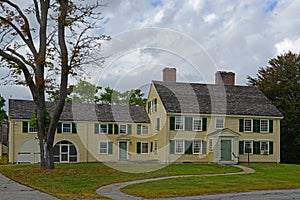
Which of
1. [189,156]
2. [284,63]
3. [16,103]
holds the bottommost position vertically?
[189,156]

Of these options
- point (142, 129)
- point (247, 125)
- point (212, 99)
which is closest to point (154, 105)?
point (142, 129)

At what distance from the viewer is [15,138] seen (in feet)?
138

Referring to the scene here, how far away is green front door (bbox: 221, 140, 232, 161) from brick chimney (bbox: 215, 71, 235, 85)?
8.23 m

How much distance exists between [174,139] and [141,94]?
26.2 metres

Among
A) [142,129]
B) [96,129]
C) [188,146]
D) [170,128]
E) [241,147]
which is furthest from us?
[142,129]

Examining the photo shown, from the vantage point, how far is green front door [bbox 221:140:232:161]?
130 ft

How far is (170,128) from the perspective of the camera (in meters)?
39.6

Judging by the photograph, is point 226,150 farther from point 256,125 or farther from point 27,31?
point 27,31

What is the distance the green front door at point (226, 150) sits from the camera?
1561 inches

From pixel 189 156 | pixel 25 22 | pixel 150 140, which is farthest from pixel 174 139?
pixel 25 22

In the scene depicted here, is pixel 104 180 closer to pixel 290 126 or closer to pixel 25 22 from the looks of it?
pixel 25 22

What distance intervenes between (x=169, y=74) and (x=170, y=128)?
6856 millimetres

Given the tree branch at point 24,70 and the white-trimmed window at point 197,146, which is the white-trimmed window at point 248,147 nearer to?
the white-trimmed window at point 197,146

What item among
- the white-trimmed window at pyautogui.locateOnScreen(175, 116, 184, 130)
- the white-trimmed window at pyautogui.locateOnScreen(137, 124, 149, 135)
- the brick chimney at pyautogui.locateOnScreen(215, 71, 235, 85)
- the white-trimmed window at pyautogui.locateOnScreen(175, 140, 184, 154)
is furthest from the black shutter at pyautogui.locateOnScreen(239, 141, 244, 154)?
the white-trimmed window at pyautogui.locateOnScreen(137, 124, 149, 135)
